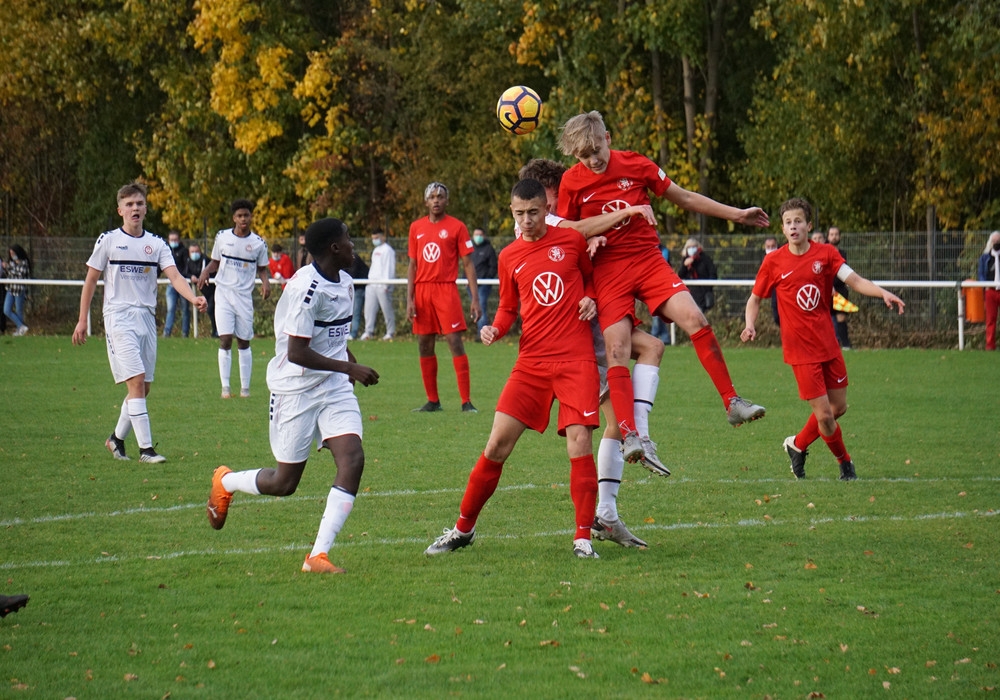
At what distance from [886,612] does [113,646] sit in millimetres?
3400

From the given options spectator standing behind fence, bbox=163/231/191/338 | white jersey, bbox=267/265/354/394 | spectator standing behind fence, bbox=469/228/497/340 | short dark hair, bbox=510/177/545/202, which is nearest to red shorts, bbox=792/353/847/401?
short dark hair, bbox=510/177/545/202

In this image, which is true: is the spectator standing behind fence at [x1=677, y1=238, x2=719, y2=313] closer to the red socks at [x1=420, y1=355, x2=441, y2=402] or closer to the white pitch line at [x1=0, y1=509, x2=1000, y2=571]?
the red socks at [x1=420, y1=355, x2=441, y2=402]

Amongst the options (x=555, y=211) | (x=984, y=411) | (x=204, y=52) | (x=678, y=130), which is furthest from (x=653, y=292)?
(x=204, y=52)

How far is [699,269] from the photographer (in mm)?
24297

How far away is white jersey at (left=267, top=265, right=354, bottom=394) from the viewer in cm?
645

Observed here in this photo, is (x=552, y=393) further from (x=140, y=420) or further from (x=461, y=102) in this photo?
(x=461, y=102)

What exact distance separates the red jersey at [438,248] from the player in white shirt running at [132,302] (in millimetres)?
3653

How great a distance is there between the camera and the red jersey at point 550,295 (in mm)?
6715

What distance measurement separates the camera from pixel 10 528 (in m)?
7.71

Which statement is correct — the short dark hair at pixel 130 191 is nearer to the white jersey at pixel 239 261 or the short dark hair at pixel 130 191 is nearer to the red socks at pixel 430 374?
the red socks at pixel 430 374

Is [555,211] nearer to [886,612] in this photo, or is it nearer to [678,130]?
[886,612]

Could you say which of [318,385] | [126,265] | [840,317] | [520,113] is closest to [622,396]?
[318,385]

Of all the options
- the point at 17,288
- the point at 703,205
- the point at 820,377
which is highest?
the point at 703,205

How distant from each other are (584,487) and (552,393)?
535mm
